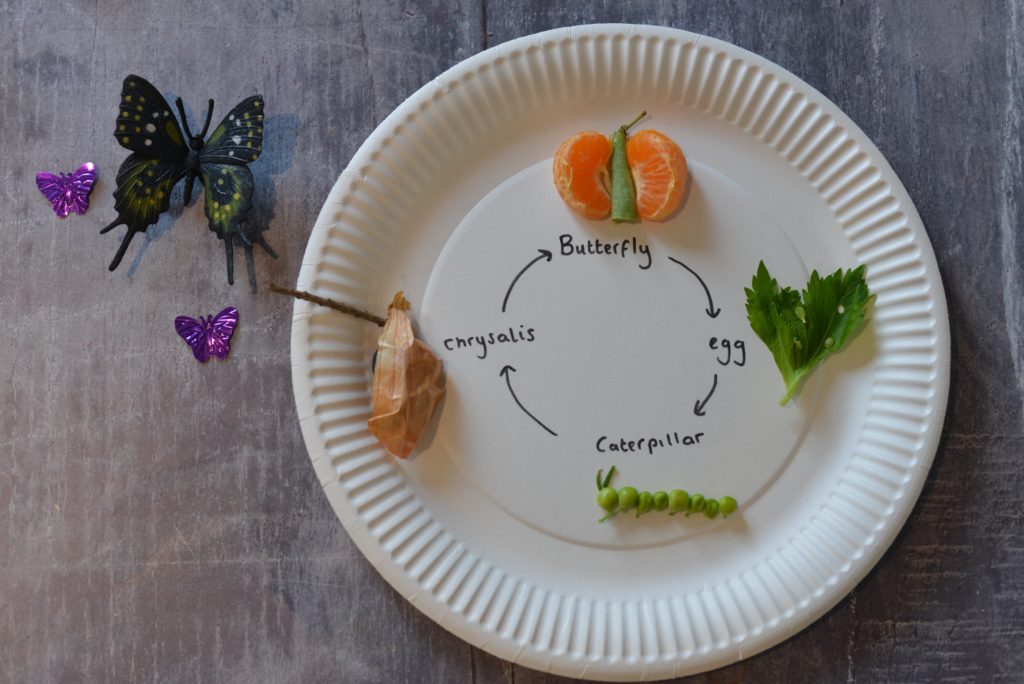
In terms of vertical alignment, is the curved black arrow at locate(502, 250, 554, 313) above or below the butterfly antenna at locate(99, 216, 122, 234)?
below

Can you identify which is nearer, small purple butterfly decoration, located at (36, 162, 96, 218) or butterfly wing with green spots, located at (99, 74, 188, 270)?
butterfly wing with green spots, located at (99, 74, 188, 270)

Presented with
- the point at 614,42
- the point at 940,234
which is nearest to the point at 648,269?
the point at 614,42

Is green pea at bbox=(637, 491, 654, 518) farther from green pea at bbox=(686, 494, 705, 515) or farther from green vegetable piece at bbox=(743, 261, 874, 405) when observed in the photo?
green vegetable piece at bbox=(743, 261, 874, 405)

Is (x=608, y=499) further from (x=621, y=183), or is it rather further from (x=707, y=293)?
(x=621, y=183)

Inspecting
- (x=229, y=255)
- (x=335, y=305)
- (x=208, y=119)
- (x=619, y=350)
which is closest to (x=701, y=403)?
(x=619, y=350)

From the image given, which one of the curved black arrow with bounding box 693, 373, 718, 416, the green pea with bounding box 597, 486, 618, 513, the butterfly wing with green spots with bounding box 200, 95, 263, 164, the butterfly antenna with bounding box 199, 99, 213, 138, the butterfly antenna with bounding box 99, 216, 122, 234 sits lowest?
the green pea with bounding box 597, 486, 618, 513

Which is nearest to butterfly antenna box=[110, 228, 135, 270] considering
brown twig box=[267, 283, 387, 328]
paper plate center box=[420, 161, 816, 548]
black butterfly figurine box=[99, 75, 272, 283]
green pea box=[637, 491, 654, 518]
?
black butterfly figurine box=[99, 75, 272, 283]

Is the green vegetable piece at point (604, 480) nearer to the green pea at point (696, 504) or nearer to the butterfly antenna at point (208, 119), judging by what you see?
the green pea at point (696, 504)

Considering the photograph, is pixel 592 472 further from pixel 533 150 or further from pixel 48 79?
pixel 48 79
